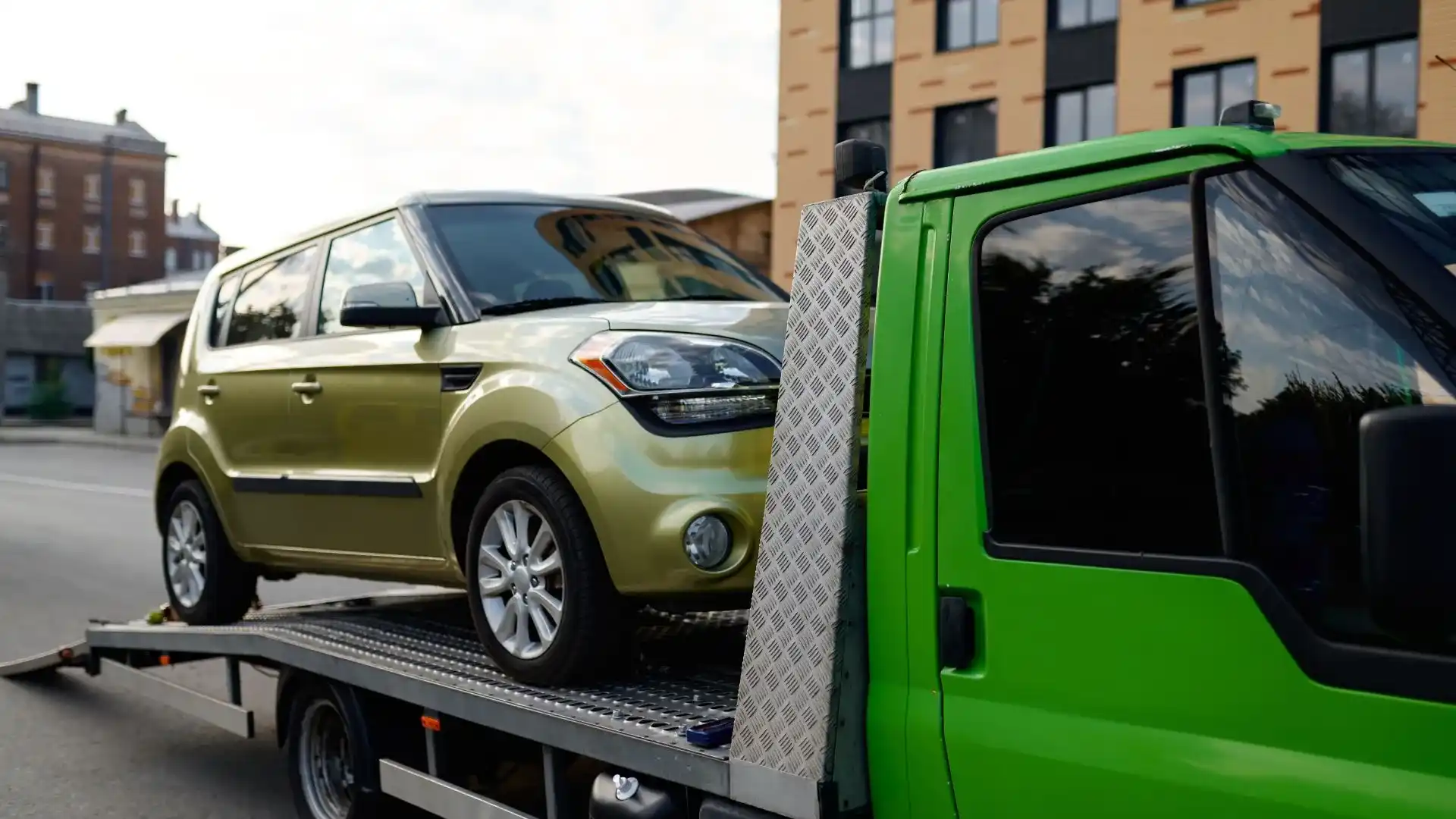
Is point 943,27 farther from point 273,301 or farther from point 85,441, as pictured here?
point 85,441

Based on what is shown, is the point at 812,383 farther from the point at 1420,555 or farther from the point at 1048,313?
the point at 1420,555

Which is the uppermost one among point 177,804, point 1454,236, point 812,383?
point 1454,236

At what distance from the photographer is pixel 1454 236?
88.0 inches

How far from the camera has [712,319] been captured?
415 cm

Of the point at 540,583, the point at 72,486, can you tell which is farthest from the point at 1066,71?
the point at 540,583

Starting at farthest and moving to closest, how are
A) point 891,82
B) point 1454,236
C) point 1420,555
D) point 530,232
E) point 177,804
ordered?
point 891,82 < point 177,804 < point 530,232 < point 1454,236 < point 1420,555

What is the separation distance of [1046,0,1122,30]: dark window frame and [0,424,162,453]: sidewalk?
74.5 feet

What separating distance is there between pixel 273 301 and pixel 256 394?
1.50 feet

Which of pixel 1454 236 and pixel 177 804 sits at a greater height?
pixel 1454 236

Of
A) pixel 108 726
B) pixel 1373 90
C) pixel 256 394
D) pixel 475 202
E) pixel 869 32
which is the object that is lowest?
pixel 108 726

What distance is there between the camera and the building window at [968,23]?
23500 mm

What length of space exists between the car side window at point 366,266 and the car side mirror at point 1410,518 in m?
3.47

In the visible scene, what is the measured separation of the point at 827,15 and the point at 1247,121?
2410cm

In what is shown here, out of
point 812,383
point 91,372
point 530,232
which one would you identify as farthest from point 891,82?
point 91,372
